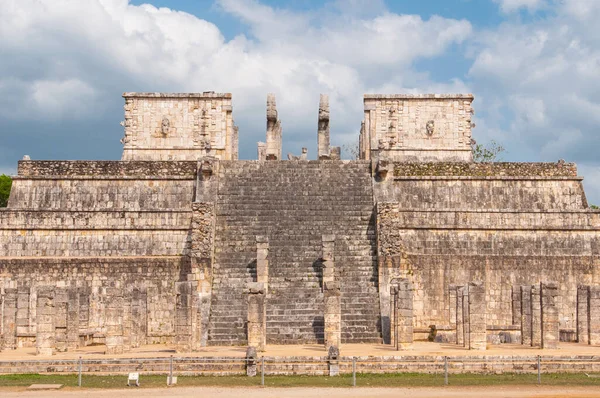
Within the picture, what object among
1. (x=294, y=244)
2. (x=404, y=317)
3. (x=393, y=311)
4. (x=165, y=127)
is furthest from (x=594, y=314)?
(x=165, y=127)

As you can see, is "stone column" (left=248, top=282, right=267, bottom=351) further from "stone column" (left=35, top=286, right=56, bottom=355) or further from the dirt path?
"stone column" (left=35, top=286, right=56, bottom=355)

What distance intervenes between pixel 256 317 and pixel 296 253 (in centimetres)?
535

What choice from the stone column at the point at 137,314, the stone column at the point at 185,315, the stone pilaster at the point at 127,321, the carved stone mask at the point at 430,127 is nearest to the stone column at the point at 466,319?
the stone column at the point at 185,315

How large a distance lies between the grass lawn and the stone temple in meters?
3.64

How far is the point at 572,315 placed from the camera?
99.9ft

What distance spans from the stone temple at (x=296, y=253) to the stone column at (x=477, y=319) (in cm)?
4

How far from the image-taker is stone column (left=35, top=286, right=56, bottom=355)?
24.4 metres

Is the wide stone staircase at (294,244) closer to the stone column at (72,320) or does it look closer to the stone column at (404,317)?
the stone column at (404,317)

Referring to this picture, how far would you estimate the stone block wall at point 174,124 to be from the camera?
38.8 metres

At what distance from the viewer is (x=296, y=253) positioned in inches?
1149

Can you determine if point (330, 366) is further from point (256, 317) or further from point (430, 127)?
point (430, 127)

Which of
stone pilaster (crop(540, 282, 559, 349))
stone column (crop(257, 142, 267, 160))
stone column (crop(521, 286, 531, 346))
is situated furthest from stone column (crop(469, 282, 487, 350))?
stone column (crop(257, 142, 267, 160))

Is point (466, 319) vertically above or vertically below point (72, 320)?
above

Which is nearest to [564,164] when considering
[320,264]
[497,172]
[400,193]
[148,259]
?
[497,172]
